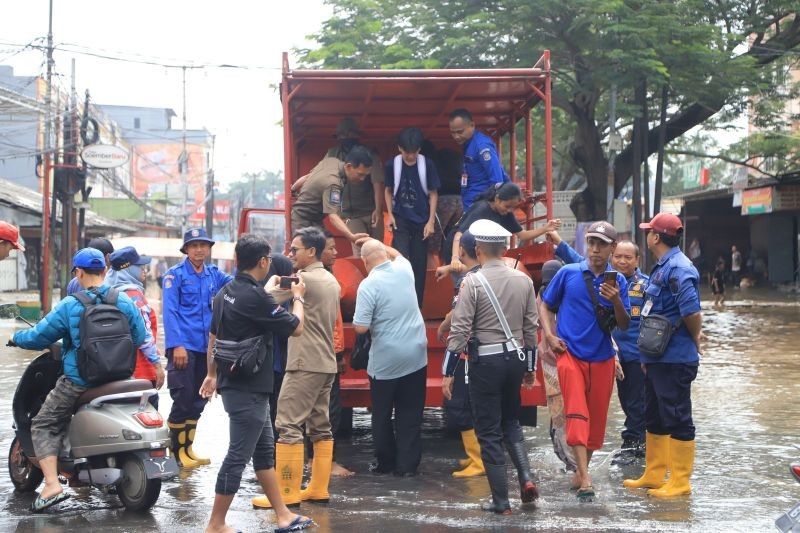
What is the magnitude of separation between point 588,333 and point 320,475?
1.96m

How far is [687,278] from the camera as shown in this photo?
6.61 meters

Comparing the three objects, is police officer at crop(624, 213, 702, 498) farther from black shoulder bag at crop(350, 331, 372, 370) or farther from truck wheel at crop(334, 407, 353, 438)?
truck wheel at crop(334, 407, 353, 438)

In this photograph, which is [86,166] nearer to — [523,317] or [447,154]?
[447,154]

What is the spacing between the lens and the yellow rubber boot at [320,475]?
21.7 ft

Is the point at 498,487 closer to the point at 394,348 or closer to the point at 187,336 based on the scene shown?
the point at 394,348

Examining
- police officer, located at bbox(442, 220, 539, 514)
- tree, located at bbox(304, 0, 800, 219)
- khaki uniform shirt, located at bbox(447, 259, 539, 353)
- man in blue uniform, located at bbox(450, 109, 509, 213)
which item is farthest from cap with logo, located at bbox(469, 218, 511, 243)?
tree, located at bbox(304, 0, 800, 219)

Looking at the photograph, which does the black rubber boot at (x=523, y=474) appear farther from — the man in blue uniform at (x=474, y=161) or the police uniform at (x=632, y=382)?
the man in blue uniform at (x=474, y=161)

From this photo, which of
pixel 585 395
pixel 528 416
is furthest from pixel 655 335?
pixel 528 416

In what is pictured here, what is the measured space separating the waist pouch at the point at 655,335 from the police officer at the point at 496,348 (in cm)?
78

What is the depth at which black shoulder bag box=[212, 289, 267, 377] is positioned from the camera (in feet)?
18.5

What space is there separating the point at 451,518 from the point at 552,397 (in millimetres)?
1271

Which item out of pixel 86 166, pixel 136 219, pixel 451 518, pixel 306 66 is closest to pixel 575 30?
pixel 306 66

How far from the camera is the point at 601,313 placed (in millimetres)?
6742

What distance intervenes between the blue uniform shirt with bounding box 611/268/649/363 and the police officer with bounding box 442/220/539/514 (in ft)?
5.43
